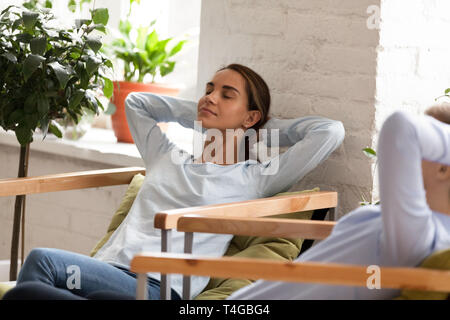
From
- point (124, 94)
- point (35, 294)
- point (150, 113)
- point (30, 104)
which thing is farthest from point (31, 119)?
point (35, 294)

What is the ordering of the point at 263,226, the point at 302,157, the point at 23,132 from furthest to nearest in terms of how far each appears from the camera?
the point at 23,132, the point at 302,157, the point at 263,226

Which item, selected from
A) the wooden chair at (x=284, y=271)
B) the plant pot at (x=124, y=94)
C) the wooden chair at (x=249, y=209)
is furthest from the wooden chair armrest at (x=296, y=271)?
the plant pot at (x=124, y=94)

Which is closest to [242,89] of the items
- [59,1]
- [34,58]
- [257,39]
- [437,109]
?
[257,39]

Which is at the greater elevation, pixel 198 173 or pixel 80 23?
pixel 80 23

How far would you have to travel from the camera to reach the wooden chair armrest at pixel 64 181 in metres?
2.15

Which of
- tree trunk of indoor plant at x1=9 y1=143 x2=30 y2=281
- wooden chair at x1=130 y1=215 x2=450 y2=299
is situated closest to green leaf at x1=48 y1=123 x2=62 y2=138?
tree trunk of indoor plant at x1=9 y1=143 x2=30 y2=281

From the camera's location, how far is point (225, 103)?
232 centimetres

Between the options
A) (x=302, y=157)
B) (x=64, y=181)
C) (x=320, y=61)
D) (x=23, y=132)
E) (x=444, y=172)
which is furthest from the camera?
(x=23, y=132)

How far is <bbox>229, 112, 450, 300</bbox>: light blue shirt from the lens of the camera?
4.16 feet

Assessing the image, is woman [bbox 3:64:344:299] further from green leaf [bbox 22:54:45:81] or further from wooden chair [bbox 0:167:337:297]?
green leaf [bbox 22:54:45:81]

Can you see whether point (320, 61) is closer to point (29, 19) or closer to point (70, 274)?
point (29, 19)

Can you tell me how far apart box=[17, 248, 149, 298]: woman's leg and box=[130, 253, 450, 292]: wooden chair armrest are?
2.10 ft

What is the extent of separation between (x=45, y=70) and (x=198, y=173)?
0.63m

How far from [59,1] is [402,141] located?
270 centimetres
